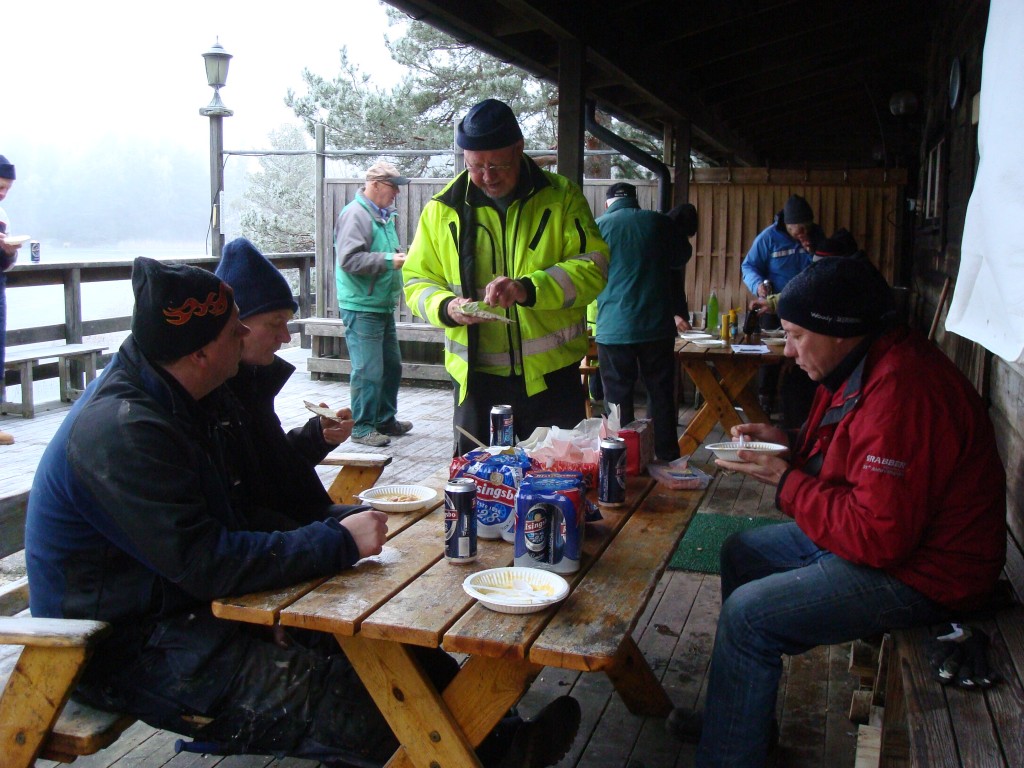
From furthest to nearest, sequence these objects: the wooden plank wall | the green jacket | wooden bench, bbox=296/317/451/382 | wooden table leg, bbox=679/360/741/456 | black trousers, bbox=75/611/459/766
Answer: the wooden plank wall, wooden bench, bbox=296/317/451/382, the green jacket, wooden table leg, bbox=679/360/741/456, black trousers, bbox=75/611/459/766

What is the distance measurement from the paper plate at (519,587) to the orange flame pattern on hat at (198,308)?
0.80m

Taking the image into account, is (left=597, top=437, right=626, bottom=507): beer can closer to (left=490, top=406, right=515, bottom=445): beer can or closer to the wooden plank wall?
(left=490, top=406, right=515, bottom=445): beer can

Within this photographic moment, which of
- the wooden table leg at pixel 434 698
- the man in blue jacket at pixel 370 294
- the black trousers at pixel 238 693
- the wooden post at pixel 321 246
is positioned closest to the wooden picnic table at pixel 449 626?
the wooden table leg at pixel 434 698

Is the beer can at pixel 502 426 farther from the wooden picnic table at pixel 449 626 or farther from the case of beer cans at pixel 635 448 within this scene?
the wooden picnic table at pixel 449 626

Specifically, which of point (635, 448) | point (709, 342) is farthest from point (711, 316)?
point (635, 448)

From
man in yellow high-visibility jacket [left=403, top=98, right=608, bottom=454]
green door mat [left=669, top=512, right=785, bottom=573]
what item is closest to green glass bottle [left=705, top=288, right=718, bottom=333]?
green door mat [left=669, top=512, right=785, bottom=573]

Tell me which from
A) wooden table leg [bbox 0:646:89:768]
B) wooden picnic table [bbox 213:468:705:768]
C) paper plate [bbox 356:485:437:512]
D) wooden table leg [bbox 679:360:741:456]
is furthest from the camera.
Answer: wooden table leg [bbox 679:360:741:456]

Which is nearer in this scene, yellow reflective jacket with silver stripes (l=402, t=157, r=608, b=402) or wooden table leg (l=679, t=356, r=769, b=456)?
yellow reflective jacket with silver stripes (l=402, t=157, r=608, b=402)

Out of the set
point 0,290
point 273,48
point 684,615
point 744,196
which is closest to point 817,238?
point 744,196

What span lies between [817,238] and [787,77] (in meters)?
3.35

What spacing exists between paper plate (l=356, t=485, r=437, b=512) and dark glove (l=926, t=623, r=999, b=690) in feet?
4.24

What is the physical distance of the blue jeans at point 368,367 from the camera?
662 cm

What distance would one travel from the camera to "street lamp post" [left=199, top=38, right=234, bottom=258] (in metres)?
9.94

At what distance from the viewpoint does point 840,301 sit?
2291 mm
